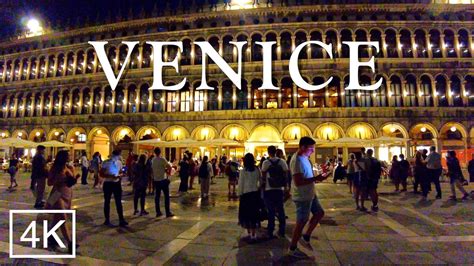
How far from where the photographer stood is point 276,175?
605cm

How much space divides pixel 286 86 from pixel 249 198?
21745 mm

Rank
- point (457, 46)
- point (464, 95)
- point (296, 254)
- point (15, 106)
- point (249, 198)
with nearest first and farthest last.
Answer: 1. point (296, 254)
2. point (249, 198)
3. point (464, 95)
4. point (457, 46)
5. point (15, 106)

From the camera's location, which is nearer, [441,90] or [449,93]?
[449,93]

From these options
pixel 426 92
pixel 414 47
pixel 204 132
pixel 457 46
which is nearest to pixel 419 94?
pixel 426 92

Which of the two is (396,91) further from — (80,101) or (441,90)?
(80,101)

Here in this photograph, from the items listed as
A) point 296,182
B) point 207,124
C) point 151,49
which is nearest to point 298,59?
point 207,124

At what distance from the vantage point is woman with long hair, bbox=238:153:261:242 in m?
A: 5.80


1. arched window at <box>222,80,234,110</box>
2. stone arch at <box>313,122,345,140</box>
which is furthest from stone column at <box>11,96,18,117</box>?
stone arch at <box>313,122,345,140</box>

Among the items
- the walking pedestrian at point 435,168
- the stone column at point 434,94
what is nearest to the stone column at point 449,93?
the stone column at point 434,94

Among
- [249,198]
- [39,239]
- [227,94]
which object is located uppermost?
[227,94]

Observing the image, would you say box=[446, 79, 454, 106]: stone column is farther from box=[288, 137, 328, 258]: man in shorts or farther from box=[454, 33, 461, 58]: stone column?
box=[288, 137, 328, 258]: man in shorts

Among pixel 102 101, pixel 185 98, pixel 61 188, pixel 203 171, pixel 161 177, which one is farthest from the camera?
pixel 102 101

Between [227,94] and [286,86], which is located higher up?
[286,86]

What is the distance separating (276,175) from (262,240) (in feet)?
4.28
